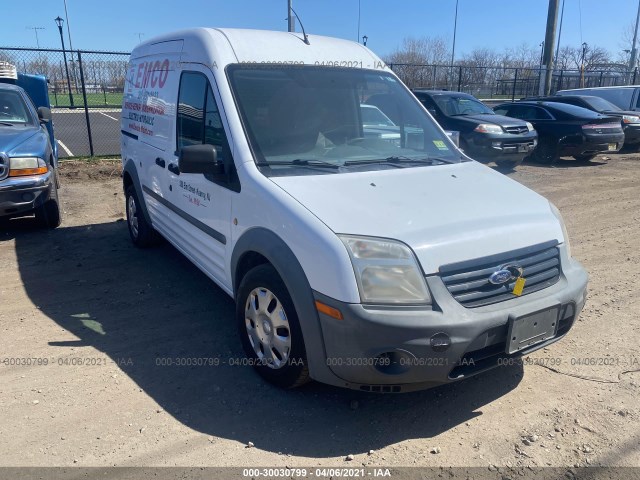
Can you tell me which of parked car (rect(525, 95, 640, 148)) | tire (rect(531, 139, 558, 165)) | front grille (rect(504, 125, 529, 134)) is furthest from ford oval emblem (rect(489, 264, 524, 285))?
parked car (rect(525, 95, 640, 148))

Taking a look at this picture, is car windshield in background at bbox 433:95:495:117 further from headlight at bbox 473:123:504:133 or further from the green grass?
the green grass

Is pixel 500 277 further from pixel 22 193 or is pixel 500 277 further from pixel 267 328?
pixel 22 193

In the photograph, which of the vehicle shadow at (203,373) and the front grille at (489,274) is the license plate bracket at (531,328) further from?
the vehicle shadow at (203,373)

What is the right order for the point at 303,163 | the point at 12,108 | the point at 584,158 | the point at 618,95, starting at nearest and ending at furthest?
the point at 303,163
the point at 12,108
the point at 584,158
the point at 618,95

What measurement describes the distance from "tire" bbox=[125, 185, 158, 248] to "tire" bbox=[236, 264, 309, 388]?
2720 mm

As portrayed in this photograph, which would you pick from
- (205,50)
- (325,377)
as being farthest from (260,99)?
(325,377)

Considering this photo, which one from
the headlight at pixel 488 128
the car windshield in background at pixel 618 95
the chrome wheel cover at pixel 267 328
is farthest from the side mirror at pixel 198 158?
the car windshield in background at pixel 618 95

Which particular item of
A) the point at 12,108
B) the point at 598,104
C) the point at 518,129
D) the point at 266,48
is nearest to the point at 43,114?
the point at 12,108

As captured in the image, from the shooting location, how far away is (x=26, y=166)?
20.0ft

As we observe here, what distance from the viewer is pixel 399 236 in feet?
9.02

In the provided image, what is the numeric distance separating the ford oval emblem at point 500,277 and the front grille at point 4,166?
5.50 meters

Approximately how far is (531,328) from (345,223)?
3.87 feet

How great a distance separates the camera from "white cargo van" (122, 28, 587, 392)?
8.85 feet

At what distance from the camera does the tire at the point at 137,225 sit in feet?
19.2
